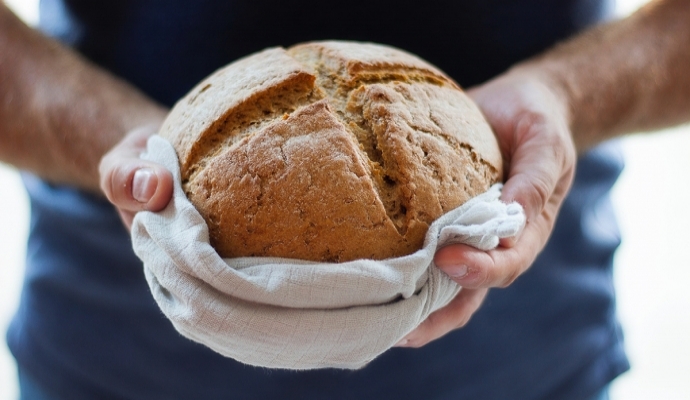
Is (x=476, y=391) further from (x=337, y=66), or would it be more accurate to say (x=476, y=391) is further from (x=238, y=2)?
(x=238, y=2)

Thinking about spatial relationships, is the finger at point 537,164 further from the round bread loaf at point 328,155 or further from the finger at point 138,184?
the finger at point 138,184

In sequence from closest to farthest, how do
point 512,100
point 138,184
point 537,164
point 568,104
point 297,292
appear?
1. point 297,292
2. point 138,184
3. point 537,164
4. point 512,100
5. point 568,104

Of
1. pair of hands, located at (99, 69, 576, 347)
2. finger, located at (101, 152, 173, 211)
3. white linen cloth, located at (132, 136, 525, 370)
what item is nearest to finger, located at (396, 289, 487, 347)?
pair of hands, located at (99, 69, 576, 347)

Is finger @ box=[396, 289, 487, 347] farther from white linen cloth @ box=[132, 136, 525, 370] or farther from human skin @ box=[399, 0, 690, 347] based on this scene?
white linen cloth @ box=[132, 136, 525, 370]

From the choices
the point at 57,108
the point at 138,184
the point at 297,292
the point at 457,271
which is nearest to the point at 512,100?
the point at 457,271

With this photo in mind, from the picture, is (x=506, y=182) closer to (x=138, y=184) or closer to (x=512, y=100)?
(x=512, y=100)

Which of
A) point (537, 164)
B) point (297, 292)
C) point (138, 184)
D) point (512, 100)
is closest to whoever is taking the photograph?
point (297, 292)
